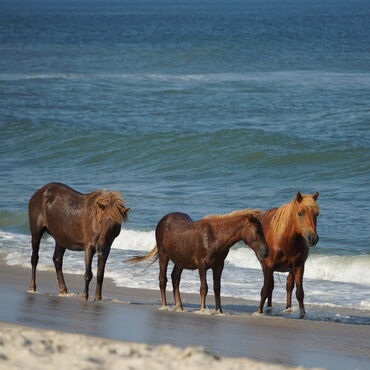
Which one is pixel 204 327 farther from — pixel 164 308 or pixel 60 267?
pixel 60 267

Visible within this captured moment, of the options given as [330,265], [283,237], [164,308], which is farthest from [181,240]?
[330,265]

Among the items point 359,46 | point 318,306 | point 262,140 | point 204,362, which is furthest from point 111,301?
point 359,46

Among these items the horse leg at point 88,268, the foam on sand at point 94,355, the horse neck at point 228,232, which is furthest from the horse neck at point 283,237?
the foam on sand at point 94,355

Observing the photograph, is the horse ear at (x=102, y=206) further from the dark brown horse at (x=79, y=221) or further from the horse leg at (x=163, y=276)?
the horse leg at (x=163, y=276)

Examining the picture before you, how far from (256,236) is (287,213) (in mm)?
537

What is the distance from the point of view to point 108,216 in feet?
30.3

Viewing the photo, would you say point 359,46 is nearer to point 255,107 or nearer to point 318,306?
point 255,107

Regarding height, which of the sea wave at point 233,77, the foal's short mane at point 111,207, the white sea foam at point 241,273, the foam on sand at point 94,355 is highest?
the sea wave at point 233,77

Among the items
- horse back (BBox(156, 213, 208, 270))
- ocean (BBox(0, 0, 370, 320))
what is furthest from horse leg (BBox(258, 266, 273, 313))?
horse back (BBox(156, 213, 208, 270))

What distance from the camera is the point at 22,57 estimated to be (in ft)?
174

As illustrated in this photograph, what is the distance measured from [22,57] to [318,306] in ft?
149

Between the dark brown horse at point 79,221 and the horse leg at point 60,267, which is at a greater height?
the dark brown horse at point 79,221

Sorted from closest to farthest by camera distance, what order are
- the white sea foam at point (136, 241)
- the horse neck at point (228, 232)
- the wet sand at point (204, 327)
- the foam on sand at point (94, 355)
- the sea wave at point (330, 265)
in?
the foam on sand at point (94, 355) < the wet sand at point (204, 327) < the horse neck at point (228, 232) < the sea wave at point (330, 265) < the white sea foam at point (136, 241)

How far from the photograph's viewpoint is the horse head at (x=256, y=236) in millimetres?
8625
